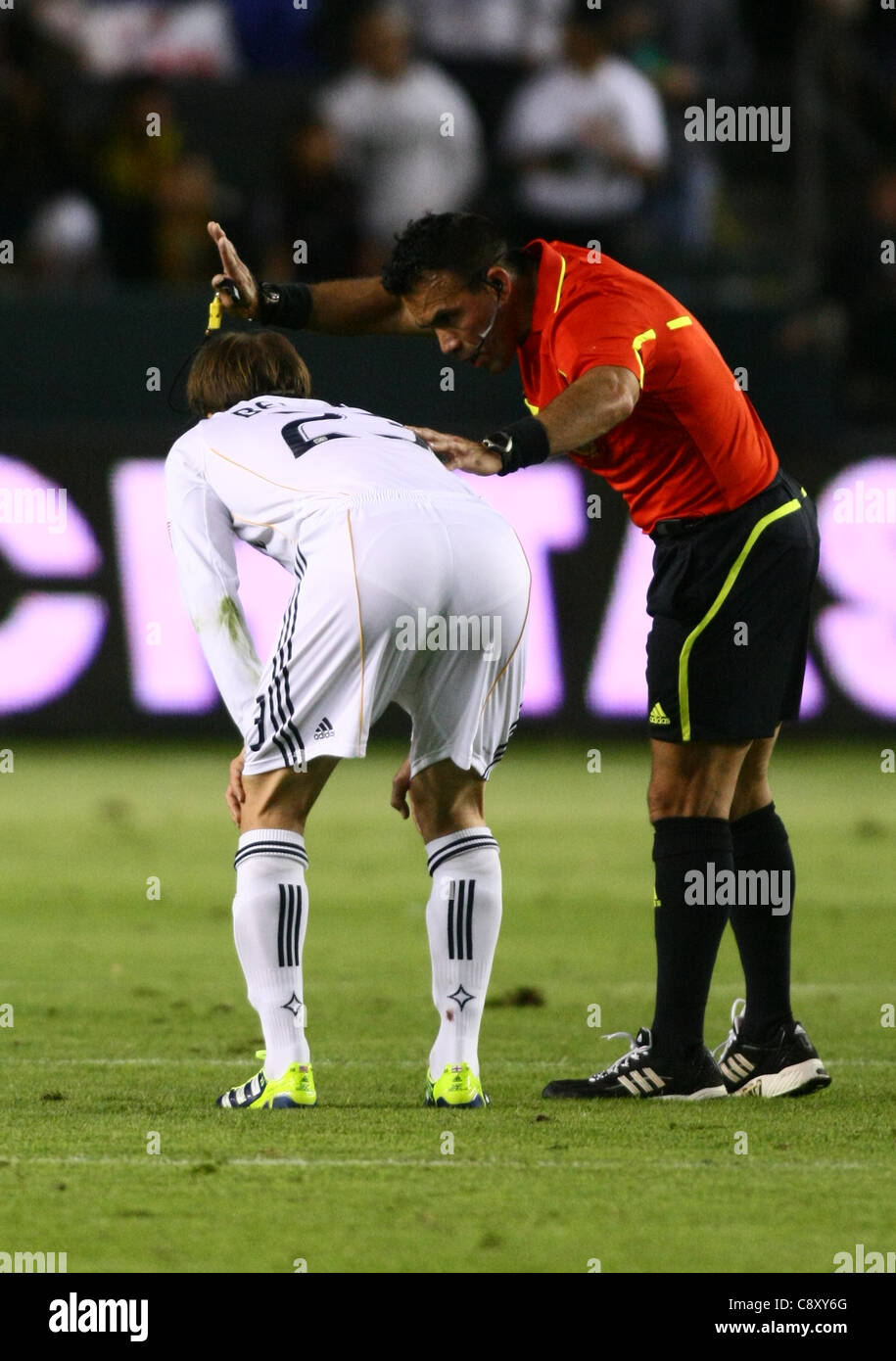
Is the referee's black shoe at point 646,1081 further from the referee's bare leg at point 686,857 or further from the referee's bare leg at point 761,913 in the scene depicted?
the referee's bare leg at point 761,913

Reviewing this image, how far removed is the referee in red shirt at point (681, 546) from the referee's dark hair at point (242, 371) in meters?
0.33

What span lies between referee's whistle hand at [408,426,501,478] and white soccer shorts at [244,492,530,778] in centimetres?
33

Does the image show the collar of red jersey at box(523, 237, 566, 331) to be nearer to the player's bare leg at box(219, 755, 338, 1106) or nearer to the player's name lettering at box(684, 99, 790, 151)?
the player's bare leg at box(219, 755, 338, 1106)

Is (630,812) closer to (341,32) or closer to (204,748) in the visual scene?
(204,748)

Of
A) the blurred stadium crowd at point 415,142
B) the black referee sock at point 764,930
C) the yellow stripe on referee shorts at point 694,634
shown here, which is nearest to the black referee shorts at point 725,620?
the yellow stripe on referee shorts at point 694,634

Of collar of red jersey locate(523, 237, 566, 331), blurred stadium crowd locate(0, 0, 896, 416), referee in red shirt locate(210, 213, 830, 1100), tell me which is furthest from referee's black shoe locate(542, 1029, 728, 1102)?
blurred stadium crowd locate(0, 0, 896, 416)

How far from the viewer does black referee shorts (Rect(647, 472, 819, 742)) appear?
5020mm

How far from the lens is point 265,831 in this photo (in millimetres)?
4766

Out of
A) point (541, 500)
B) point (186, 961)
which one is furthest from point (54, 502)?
point (186, 961)

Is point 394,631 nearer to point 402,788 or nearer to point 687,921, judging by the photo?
point 402,788

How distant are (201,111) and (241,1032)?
10.2m

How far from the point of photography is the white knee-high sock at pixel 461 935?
4852 millimetres

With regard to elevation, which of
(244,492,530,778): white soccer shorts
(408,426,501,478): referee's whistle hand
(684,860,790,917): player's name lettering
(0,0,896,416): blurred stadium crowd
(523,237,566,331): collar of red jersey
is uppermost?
(0,0,896,416): blurred stadium crowd
